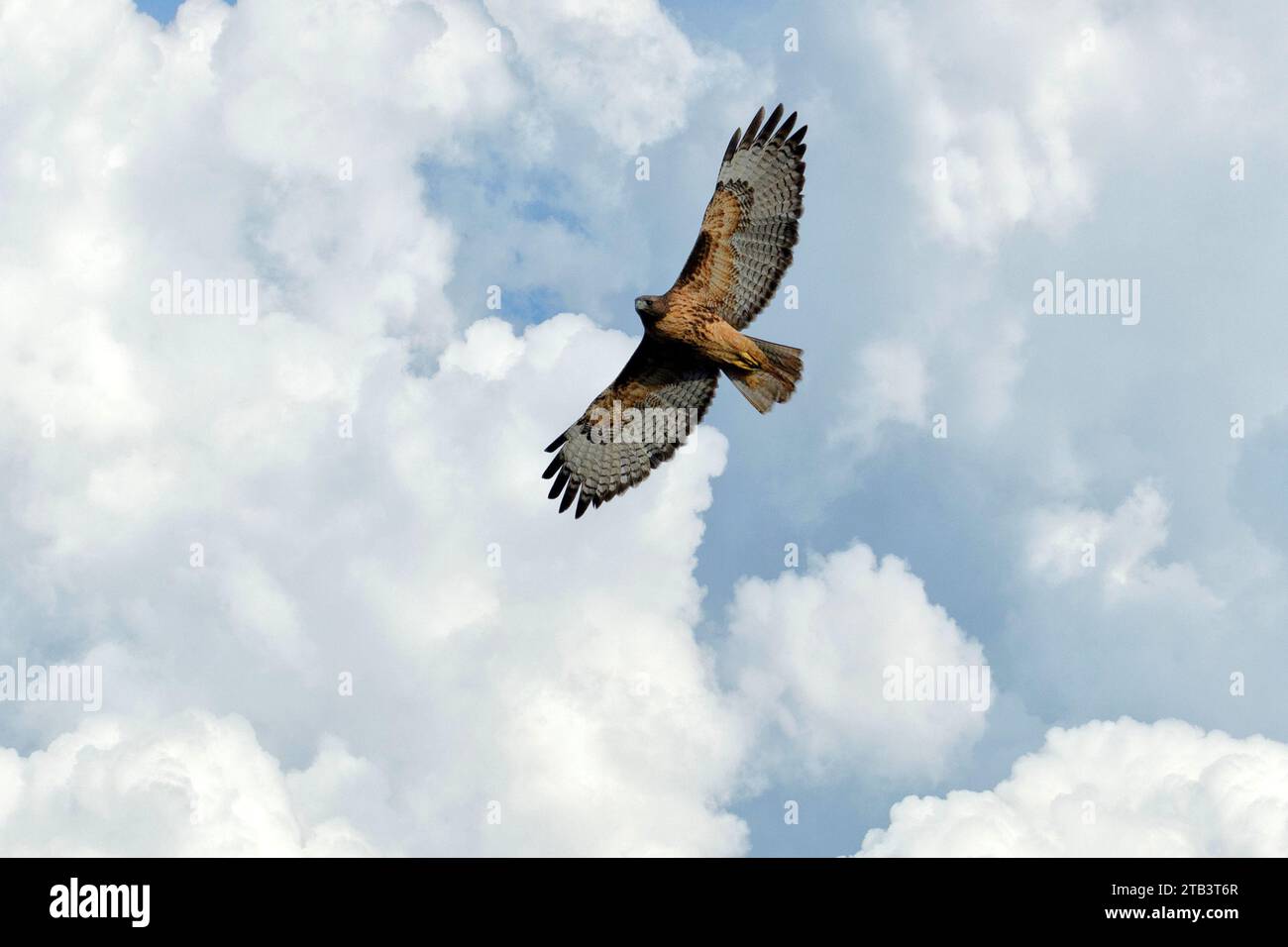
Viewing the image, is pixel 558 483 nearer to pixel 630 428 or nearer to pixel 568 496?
pixel 568 496

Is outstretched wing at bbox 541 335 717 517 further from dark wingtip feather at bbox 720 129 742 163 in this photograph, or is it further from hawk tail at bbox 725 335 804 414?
dark wingtip feather at bbox 720 129 742 163

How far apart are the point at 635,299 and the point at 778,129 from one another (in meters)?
2.91

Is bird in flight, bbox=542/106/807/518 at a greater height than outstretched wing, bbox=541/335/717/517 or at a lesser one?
greater

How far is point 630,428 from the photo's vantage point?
17.1 m

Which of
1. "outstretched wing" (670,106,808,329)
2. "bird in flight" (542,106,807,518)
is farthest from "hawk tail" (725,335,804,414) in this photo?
"outstretched wing" (670,106,808,329)

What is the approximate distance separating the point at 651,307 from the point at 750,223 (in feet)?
5.57

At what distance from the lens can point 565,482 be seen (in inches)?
687

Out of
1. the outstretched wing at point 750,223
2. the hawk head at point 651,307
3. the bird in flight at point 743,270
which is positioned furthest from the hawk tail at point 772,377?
the hawk head at point 651,307

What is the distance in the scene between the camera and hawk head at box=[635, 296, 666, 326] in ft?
50.0

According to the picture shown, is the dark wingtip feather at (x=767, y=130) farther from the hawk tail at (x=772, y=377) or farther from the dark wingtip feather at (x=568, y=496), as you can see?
the dark wingtip feather at (x=568, y=496)

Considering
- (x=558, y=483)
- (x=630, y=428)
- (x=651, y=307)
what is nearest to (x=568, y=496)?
(x=558, y=483)
